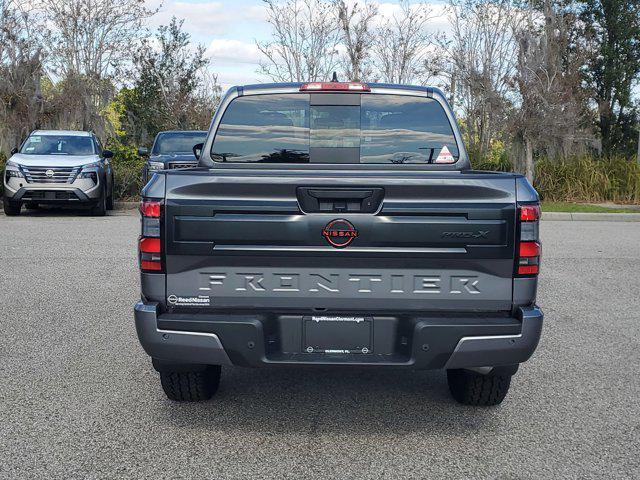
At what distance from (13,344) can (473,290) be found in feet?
13.2

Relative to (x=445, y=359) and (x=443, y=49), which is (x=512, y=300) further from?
(x=443, y=49)

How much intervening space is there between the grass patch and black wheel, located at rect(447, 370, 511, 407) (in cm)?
1581

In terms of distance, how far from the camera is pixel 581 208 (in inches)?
808

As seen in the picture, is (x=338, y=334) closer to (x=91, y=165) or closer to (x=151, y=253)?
(x=151, y=253)

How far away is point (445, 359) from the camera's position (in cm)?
412

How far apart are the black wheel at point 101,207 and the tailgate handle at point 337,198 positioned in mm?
14819

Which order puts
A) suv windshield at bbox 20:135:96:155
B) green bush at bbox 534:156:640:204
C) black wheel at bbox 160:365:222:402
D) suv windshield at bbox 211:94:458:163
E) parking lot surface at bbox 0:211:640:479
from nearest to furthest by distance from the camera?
parking lot surface at bbox 0:211:640:479 → black wheel at bbox 160:365:222:402 → suv windshield at bbox 211:94:458:163 → suv windshield at bbox 20:135:96:155 → green bush at bbox 534:156:640:204

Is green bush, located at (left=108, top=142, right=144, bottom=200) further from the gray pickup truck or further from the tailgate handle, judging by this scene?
the tailgate handle

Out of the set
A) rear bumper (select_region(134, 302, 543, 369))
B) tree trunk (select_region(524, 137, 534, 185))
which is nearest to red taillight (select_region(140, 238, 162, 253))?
rear bumper (select_region(134, 302, 543, 369))

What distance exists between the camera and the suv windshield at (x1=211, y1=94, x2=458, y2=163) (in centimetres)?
530

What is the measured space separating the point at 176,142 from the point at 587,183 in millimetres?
11559

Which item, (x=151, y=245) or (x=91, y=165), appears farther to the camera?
(x=91, y=165)

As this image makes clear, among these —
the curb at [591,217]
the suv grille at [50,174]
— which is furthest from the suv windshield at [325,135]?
the curb at [591,217]

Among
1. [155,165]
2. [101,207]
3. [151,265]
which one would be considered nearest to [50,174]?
[101,207]
